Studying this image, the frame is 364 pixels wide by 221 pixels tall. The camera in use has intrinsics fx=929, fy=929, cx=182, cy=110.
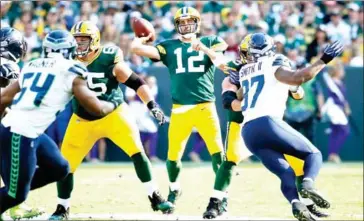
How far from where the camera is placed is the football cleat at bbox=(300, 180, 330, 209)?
258 inches

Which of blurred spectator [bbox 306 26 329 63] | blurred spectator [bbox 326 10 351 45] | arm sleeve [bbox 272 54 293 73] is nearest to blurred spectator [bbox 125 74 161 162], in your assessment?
blurred spectator [bbox 306 26 329 63]

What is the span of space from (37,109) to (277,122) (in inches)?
70.4

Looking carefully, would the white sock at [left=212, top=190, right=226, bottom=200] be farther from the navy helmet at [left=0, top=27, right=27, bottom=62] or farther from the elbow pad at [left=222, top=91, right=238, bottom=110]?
the navy helmet at [left=0, top=27, right=27, bottom=62]

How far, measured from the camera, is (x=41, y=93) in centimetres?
630

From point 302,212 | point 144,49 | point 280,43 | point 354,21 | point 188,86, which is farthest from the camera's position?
point 354,21

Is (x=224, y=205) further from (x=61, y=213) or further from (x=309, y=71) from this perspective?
(x=309, y=71)

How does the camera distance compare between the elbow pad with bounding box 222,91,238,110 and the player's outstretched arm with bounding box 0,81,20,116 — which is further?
the elbow pad with bounding box 222,91,238,110

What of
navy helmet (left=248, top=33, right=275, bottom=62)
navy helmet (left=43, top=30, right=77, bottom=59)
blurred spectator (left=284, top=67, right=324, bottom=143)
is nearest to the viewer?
navy helmet (left=43, top=30, right=77, bottom=59)

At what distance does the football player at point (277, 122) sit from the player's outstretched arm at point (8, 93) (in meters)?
1.74

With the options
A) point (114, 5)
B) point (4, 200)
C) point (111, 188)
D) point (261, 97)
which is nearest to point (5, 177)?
point (4, 200)

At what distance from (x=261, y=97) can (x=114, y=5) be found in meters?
7.95

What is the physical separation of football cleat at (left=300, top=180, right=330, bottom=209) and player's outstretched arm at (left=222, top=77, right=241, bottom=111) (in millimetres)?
1083

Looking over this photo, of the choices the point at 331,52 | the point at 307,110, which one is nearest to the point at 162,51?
the point at 331,52

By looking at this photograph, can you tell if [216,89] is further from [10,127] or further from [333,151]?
[10,127]
